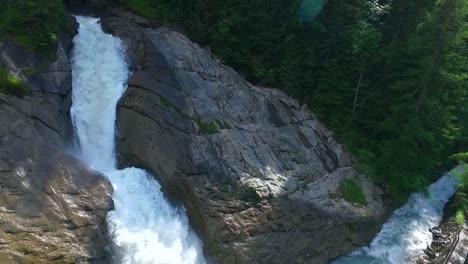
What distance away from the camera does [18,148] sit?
63.8ft

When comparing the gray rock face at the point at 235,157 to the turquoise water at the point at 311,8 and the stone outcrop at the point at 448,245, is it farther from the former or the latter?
the turquoise water at the point at 311,8

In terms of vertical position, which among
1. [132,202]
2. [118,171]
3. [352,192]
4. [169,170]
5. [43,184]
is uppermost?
[118,171]

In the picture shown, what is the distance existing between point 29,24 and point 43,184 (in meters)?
8.82

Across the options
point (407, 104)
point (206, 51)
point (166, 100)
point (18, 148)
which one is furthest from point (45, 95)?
point (407, 104)

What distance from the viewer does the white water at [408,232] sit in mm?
23406

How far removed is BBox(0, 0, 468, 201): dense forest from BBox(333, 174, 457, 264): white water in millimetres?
1327

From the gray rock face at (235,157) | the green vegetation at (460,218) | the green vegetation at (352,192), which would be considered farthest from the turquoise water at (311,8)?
the green vegetation at (460,218)

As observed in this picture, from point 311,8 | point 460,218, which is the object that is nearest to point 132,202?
point 311,8

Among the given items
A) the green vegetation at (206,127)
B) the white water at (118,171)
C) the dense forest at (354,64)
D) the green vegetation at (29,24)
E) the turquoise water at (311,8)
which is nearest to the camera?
the white water at (118,171)

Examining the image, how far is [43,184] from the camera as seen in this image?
62.7 feet

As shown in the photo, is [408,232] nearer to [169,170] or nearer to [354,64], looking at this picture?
[354,64]

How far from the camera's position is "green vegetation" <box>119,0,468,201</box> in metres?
25.3

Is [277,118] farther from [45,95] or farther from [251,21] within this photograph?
[45,95]

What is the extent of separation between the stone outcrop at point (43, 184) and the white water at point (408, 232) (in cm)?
1225
